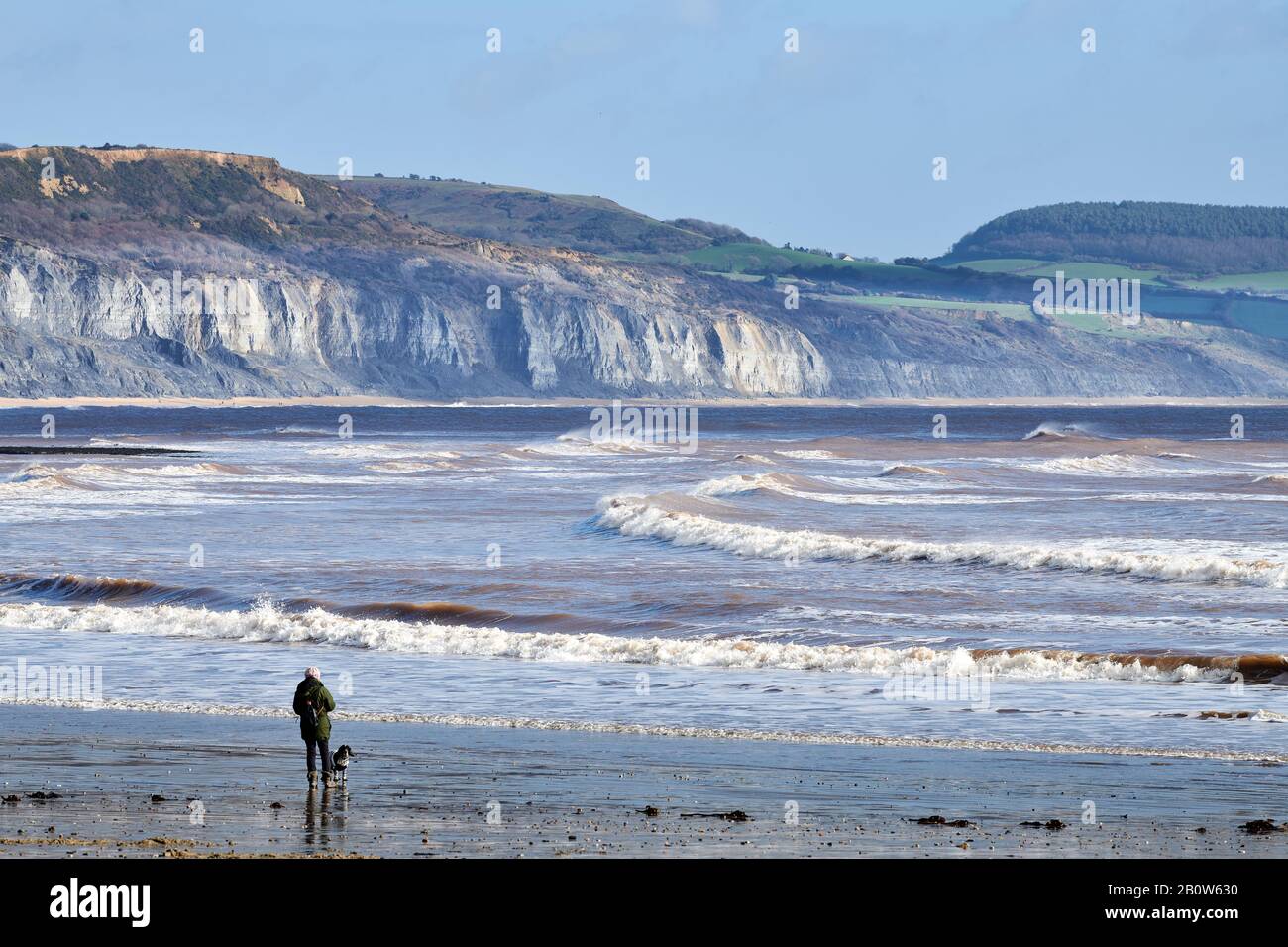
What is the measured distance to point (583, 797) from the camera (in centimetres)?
1262

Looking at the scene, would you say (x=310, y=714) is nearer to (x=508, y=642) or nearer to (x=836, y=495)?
(x=508, y=642)

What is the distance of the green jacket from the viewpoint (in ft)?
43.9

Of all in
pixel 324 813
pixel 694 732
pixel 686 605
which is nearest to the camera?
pixel 324 813

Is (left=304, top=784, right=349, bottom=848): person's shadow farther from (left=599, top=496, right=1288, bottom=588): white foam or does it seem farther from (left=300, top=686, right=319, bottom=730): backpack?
(left=599, top=496, right=1288, bottom=588): white foam

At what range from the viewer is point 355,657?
21344mm

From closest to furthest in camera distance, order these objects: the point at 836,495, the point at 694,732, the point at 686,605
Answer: the point at 694,732 < the point at 686,605 < the point at 836,495

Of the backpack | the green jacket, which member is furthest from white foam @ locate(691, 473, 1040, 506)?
the backpack

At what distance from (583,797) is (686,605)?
12598mm

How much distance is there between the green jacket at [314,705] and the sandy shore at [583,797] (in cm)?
39

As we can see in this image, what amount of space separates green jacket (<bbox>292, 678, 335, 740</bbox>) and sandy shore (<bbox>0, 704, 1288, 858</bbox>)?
392 mm

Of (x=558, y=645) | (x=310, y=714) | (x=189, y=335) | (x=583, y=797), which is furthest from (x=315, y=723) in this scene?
(x=189, y=335)

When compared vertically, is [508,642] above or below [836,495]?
below

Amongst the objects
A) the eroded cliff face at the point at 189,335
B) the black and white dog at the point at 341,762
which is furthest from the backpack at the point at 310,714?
the eroded cliff face at the point at 189,335

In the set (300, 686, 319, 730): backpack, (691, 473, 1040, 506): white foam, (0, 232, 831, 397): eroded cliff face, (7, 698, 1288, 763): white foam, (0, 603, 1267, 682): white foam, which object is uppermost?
(0, 232, 831, 397): eroded cliff face
